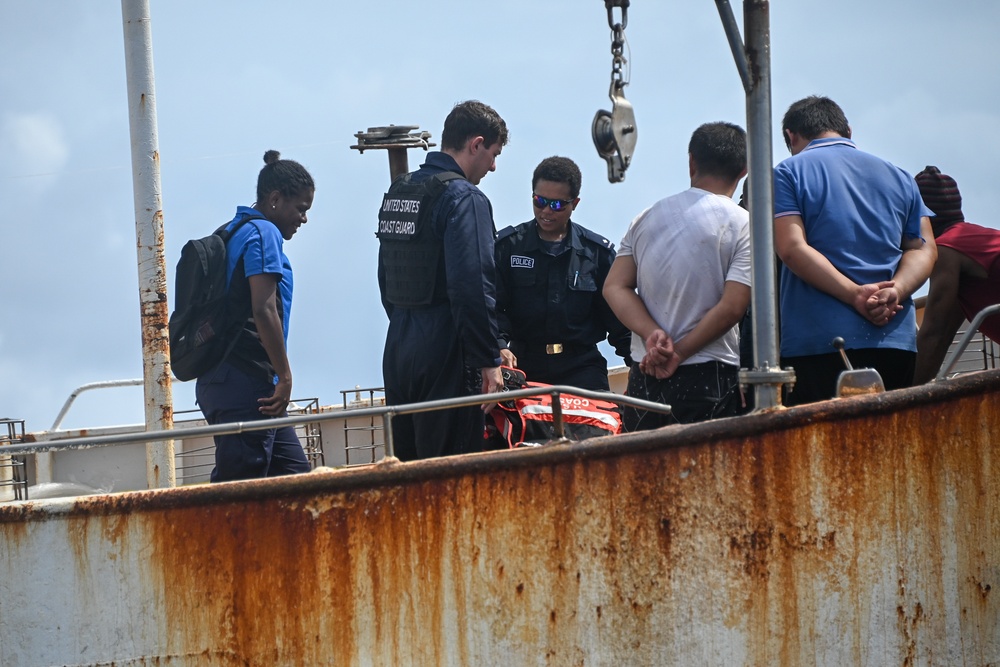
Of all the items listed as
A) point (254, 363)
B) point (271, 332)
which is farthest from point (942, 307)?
point (254, 363)

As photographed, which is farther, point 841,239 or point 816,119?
point 816,119

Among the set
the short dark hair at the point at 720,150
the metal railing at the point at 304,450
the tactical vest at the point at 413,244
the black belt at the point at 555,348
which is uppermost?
the short dark hair at the point at 720,150

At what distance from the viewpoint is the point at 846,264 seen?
3.91 metres

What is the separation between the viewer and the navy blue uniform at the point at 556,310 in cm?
517

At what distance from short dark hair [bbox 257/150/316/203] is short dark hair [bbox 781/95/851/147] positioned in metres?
2.25

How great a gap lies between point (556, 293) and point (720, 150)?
4.34 ft

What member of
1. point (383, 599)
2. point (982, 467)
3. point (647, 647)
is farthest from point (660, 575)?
point (982, 467)

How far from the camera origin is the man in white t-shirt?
3883 millimetres

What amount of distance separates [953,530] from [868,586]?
0.32 metres

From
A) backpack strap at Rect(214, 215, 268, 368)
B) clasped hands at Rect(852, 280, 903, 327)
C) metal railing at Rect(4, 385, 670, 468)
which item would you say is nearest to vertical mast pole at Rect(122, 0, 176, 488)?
backpack strap at Rect(214, 215, 268, 368)

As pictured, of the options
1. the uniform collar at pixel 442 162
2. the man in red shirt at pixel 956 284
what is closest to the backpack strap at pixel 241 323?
the uniform collar at pixel 442 162

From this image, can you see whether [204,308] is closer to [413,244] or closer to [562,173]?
[413,244]

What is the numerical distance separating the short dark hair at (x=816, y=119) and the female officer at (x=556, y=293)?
3.98ft

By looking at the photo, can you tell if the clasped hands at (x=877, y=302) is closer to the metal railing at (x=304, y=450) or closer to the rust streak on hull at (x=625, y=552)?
the rust streak on hull at (x=625, y=552)
